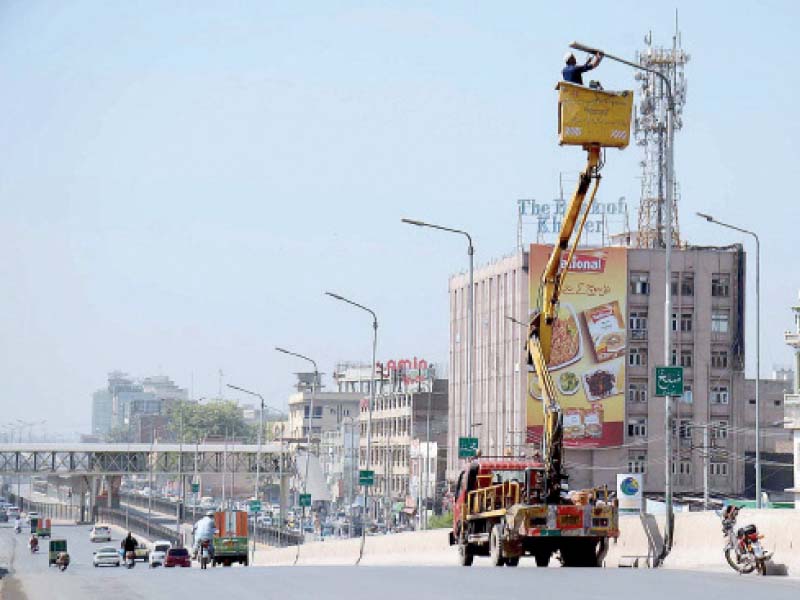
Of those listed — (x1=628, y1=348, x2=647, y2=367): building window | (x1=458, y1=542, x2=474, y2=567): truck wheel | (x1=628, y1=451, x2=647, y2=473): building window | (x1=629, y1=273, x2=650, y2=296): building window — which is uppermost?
(x1=629, y1=273, x2=650, y2=296): building window

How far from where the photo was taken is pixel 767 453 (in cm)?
14038

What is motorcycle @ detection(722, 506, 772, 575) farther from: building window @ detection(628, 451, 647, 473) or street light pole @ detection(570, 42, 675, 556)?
building window @ detection(628, 451, 647, 473)

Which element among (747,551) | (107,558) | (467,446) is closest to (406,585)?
(747,551)

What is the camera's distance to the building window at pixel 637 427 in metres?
132

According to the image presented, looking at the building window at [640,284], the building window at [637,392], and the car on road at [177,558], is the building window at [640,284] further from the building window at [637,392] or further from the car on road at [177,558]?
the car on road at [177,558]

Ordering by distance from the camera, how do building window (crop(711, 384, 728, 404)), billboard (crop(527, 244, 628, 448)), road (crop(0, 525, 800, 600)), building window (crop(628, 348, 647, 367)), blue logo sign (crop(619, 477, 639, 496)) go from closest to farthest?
road (crop(0, 525, 800, 600)), blue logo sign (crop(619, 477, 639, 496)), billboard (crop(527, 244, 628, 448)), building window (crop(628, 348, 647, 367)), building window (crop(711, 384, 728, 404))

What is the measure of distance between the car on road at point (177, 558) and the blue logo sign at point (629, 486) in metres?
26.9

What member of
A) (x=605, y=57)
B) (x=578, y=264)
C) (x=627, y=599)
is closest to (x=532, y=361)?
(x=605, y=57)

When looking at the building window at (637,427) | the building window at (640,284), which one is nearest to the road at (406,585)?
the building window at (637,427)

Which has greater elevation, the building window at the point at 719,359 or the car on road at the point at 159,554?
the building window at the point at 719,359

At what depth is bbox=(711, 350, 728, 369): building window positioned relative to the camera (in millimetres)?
133000

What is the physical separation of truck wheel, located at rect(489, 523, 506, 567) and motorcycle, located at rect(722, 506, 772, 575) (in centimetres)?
654

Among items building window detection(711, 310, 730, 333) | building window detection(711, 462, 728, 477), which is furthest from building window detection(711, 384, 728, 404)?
building window detection(711, 462, 728, 477)

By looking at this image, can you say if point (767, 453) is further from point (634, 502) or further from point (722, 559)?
point (722, 559)
